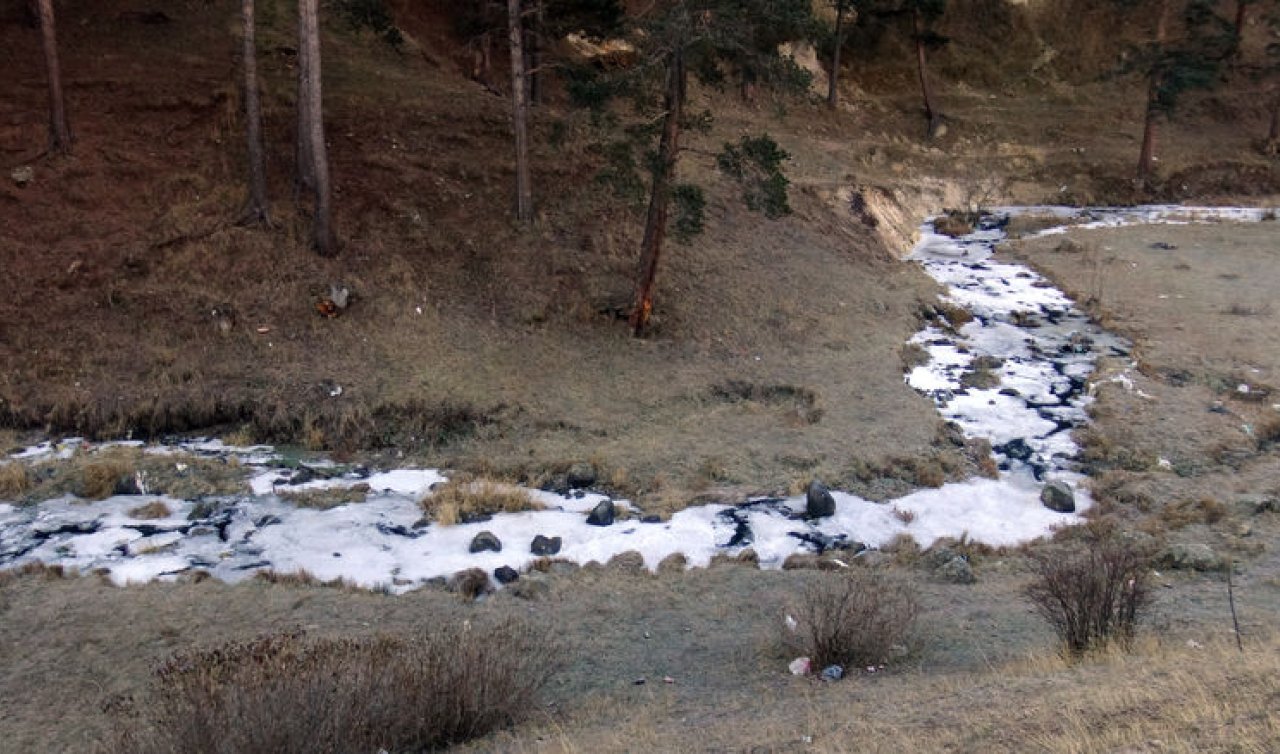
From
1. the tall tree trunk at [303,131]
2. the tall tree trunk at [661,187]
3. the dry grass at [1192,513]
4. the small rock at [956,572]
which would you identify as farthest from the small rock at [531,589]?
the tall tree trunk at [303,131]

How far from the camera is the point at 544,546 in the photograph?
1252 centimetres

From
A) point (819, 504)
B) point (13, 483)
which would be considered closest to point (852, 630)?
point (819, 504)

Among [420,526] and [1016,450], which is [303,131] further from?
[1016,450]

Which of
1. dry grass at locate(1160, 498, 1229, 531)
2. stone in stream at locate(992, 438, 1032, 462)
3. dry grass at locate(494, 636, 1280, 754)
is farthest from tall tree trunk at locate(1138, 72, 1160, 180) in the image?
dry grass at locate(494, 636, 1280, 754)

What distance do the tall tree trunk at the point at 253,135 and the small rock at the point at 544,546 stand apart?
11.4 metres

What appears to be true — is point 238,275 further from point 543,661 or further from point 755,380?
point 543,661

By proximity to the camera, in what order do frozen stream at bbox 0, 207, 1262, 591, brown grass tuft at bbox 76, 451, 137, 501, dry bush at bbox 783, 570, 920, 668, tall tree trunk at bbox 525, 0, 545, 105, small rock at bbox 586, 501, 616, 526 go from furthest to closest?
tall tree trunk at bbox 525, 0, 545, 105 < brown grass tuft at bbox 76, 451, 137, 501 < small rock at bbox 586, 501, 616, 526 < frozen stream at bbox 0, 207, 1262, 591 < dry bush at bbox 783, 570, 920, 668

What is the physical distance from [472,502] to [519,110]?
10.00 m

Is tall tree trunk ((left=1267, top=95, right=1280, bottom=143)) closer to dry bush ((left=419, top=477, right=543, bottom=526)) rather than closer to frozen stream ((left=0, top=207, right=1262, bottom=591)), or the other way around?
frozen stream ((left=0, top=207, right=1262, bottom=591))

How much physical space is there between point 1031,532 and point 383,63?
74.9ft

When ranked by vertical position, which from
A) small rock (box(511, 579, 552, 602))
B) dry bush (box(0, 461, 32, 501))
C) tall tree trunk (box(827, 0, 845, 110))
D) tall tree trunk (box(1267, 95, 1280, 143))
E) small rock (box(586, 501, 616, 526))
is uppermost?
tall tree trunk (box(827, 0, 845, 110))

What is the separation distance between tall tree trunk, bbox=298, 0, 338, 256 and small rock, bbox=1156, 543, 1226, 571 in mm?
15626

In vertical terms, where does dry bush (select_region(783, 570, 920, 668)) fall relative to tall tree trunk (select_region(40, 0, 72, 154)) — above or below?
below

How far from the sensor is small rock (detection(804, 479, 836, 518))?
1366 centimetres
